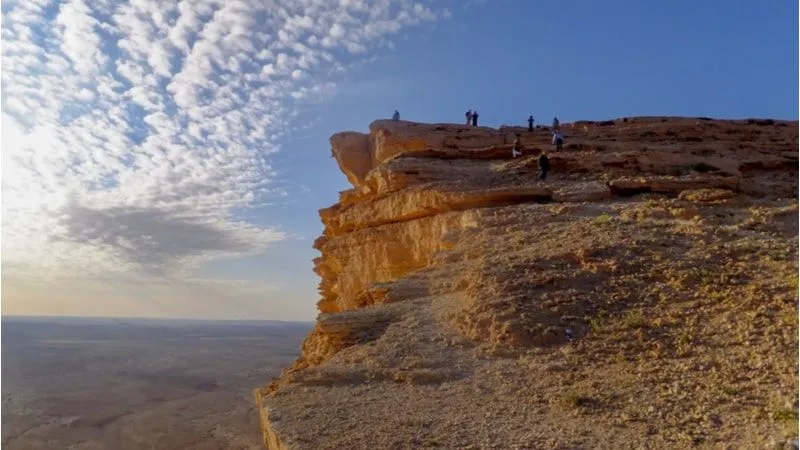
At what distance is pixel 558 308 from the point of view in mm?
9836

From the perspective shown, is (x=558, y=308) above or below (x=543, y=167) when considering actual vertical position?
below

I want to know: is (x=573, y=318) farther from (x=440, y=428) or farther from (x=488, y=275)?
(x=440, y=428)

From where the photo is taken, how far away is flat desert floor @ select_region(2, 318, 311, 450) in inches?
1345

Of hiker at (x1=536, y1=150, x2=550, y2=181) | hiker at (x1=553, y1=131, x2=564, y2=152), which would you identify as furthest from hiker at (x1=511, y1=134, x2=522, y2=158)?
hiker at (x1=536, y1=150, x2=550, y2=181)

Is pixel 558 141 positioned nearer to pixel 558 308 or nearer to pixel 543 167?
pixel 543 167

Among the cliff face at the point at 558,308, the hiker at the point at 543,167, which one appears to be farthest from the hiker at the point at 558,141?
the hiker at the point at 543,167

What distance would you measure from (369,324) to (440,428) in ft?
12.7

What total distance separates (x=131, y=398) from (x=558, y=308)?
4513cm

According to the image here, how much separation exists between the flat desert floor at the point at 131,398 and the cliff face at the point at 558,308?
20788mm

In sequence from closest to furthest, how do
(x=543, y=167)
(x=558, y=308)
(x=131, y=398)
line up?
(x=558, y=308), (x=543, y=167), (x=131, y=398)

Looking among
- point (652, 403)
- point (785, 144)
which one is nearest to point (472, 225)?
point (652, 403)

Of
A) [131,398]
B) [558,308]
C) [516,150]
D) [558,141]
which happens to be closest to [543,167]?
[516,150]

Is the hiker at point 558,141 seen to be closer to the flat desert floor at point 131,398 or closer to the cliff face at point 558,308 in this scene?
the cliff face at point 558,308

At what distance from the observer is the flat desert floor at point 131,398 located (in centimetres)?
3416
